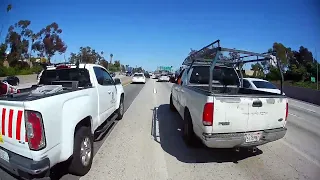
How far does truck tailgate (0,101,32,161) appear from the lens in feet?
10.1

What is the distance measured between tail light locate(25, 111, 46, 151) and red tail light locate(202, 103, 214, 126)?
8.70ft

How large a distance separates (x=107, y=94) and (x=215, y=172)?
3331 mm

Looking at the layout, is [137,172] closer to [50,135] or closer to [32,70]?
[50,135]

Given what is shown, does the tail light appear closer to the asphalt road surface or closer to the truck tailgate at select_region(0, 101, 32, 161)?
the truck tailgate at select_region(0, 101, 32, 161)

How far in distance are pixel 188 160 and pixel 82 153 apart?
2078 mm

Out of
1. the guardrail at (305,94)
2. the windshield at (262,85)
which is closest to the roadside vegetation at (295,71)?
the guardrail at (305,94)

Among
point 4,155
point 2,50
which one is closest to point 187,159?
point 4,155

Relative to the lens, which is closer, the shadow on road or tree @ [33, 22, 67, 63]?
the shadow on road

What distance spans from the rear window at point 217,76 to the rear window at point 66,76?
10.8 ft

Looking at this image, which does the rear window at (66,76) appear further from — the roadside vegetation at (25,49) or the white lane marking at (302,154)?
the roadside vegetation at (25,49)

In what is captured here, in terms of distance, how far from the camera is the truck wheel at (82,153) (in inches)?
156

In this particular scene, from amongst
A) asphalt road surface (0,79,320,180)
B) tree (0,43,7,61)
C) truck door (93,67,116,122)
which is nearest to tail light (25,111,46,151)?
asphalt road surface (0,79,320,180)

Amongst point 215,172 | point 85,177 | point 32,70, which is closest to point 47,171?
point 85,177

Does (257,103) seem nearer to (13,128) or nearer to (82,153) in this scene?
(82,153)
